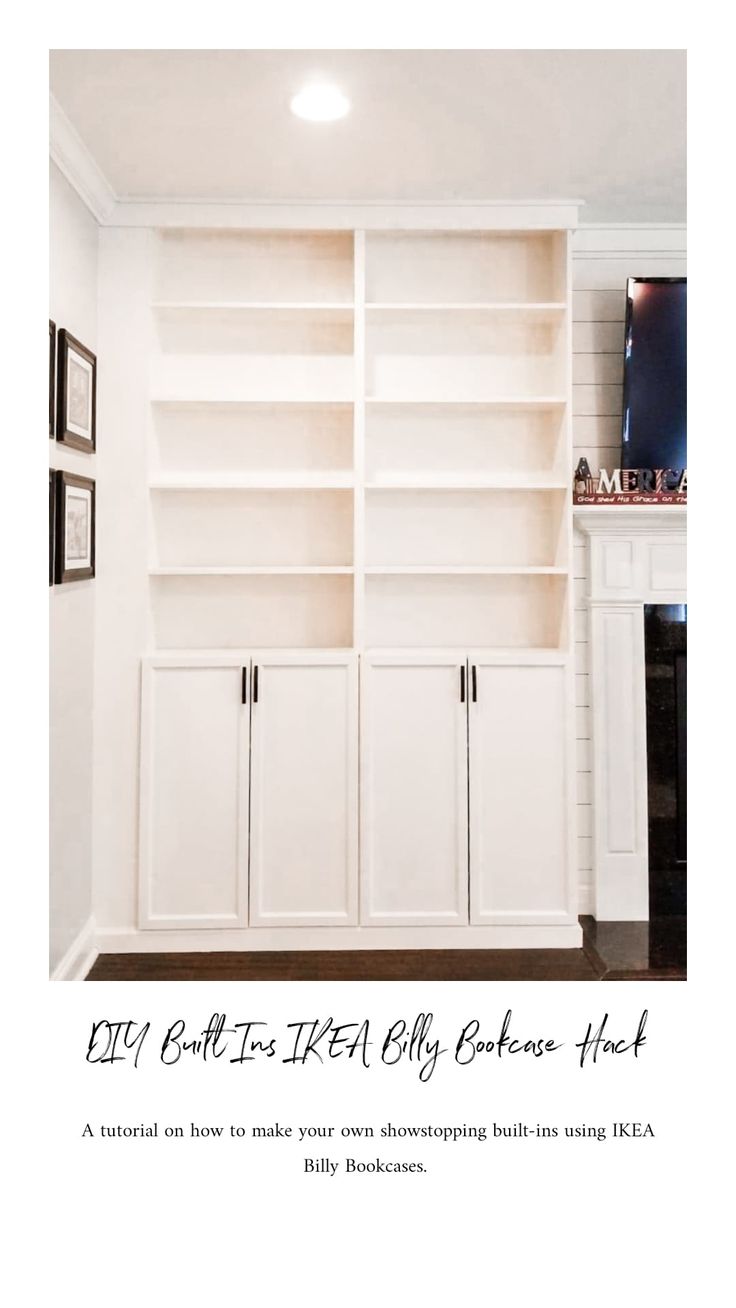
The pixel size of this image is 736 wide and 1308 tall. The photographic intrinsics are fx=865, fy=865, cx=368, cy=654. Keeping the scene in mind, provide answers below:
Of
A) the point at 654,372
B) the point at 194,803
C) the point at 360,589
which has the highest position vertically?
the point at 654,372

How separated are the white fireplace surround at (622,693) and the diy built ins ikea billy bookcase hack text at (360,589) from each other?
0.57ft

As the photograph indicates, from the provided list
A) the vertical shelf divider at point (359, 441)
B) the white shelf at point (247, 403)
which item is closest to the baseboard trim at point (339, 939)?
the vertical shelf divider at point (359, 441)

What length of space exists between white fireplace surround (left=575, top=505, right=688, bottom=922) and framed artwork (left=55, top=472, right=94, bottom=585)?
1635 millimetres

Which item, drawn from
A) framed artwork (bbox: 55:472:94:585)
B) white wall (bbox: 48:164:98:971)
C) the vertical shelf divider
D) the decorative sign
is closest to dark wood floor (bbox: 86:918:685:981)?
white wall (bbox: 48:164:98:971)

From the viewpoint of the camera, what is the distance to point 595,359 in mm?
3104

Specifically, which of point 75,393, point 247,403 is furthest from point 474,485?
point 75,393

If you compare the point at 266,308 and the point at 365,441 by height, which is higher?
the point at 266,308

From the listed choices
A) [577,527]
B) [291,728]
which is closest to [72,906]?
[291,728]

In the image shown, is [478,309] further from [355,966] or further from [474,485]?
[355,966]

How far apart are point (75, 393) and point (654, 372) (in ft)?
6.28

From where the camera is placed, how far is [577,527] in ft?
10.0

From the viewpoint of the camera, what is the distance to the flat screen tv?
298 centimetres
